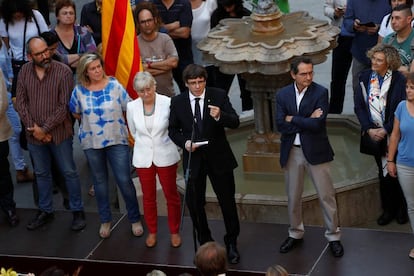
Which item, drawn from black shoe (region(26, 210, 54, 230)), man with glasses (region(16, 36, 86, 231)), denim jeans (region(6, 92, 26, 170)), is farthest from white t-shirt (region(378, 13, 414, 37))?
denim jeans (region(6, 92, 26, 170))

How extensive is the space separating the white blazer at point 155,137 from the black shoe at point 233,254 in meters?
0.81

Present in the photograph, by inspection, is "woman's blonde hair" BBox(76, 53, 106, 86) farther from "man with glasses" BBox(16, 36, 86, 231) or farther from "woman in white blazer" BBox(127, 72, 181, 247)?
"woman in white blazer" BBox(127, 72, 181, 247)

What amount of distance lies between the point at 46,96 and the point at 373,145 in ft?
8.99

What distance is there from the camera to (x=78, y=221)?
28.7 ft

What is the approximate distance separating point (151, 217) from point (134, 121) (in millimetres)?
838

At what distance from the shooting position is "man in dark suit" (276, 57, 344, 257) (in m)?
7.40

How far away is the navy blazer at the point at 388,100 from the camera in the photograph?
7832mm

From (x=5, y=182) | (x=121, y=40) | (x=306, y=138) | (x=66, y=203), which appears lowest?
(x=66, y=203)

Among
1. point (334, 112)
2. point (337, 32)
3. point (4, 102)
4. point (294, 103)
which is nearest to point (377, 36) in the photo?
point (337, 32)

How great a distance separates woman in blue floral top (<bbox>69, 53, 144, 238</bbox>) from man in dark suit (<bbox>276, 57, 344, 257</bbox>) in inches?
53.8

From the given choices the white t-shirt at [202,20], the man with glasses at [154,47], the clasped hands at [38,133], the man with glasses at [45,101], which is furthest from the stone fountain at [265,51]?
the clasped hands at [38,133]

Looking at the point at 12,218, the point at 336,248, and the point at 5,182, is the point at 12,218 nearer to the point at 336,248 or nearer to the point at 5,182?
the point at 5,182

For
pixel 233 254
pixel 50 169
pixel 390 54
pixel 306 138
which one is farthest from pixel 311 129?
pixel 50 169

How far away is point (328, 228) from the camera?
305 inches
